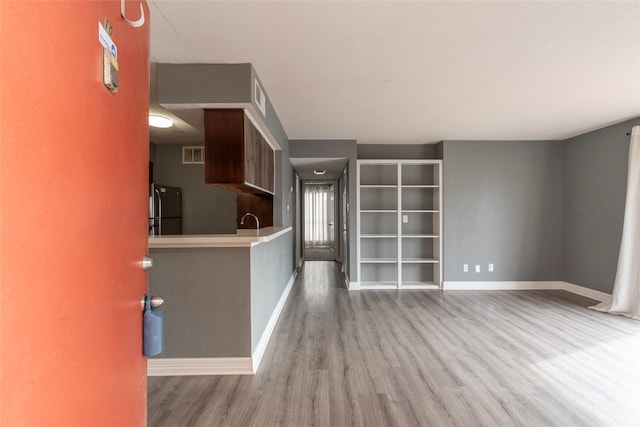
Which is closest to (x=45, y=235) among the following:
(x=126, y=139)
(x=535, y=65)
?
(x=126, y=139)

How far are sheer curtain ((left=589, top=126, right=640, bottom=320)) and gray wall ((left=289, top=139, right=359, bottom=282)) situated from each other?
136 inches

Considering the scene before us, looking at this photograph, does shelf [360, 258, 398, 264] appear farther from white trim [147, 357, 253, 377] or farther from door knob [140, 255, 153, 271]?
door knob [140, 255, 153, 271]

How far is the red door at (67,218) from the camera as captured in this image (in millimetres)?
519

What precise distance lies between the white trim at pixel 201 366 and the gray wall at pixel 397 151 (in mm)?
4051

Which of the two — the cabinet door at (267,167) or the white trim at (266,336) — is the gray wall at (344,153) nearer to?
the cabinet door at (267,167)

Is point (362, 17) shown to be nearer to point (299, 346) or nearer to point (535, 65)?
point (535, 65)

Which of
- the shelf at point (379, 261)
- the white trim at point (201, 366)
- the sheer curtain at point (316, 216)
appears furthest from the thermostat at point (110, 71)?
the sheer curtain at point (316, 216)

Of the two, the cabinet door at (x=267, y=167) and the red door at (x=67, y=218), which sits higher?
the cabinet door at (x=267, y=167)

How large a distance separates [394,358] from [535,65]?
9.03ft

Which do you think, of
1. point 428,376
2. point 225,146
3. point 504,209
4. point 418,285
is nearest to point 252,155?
point 225,146

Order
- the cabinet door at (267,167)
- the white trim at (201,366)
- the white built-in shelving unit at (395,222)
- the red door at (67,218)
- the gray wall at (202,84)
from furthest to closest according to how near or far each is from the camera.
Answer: the white built-in shelving unit at (395,222), the cabinet door at (267,167), the gray wall at (202,84), the white trim at (201,366), the red door at (67,218)

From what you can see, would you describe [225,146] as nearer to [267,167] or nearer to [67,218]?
[267,167]

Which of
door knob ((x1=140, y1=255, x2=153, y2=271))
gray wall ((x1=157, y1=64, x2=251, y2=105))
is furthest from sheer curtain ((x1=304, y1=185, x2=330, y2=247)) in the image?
door knob ((x1=140, y1=255, x2=153, y2=271))

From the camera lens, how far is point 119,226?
0.87m
